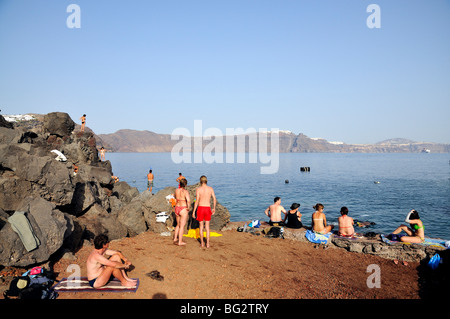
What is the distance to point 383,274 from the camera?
26.5 feet

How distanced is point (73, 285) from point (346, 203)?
99.9 feet

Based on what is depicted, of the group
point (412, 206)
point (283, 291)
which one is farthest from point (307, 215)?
point (283, 291)

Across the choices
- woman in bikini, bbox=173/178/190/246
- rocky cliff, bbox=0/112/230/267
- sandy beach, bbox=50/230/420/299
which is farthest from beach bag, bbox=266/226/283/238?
woman in bikini, bbox=173/178/190/246

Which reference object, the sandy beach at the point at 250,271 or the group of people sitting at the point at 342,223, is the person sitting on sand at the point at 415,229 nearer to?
the group of people sitting at the point at 342,223

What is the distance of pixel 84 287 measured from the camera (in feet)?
19.4

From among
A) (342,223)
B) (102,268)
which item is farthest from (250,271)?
(342,223)

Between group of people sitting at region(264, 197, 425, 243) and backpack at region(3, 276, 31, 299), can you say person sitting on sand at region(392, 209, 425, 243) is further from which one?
backpack at region(3, 276, 31, 299)

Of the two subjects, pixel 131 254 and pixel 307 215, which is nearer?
pixel 131 254

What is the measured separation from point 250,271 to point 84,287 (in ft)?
13.4

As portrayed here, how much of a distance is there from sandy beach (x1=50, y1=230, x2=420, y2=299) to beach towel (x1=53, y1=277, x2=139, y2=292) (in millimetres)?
90

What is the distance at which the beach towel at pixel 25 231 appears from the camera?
22.1ft

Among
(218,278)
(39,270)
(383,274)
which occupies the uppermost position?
(39,270)

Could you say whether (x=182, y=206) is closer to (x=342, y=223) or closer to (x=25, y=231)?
(x=25, y=231)
